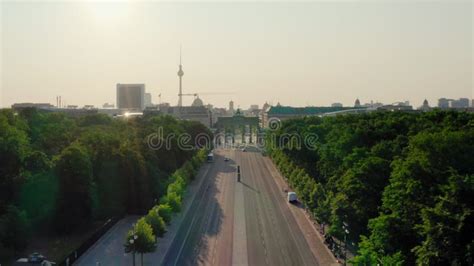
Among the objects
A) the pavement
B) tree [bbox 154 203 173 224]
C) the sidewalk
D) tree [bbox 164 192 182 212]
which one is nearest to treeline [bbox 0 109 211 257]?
the pavement

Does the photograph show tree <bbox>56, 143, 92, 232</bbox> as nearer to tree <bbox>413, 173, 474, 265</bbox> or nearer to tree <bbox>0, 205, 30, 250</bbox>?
tree <bbox>0, 205, 30, 250</bbox>

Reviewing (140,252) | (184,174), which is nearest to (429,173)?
(140,252)

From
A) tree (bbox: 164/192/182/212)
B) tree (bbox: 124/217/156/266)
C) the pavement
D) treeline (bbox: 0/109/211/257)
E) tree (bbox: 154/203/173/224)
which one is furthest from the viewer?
tree (bbox: 164/192/182/212)

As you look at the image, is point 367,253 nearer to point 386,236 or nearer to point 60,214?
point 386,236

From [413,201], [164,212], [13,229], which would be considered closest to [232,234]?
[164,212]

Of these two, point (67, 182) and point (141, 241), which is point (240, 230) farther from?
point (67, 182)
